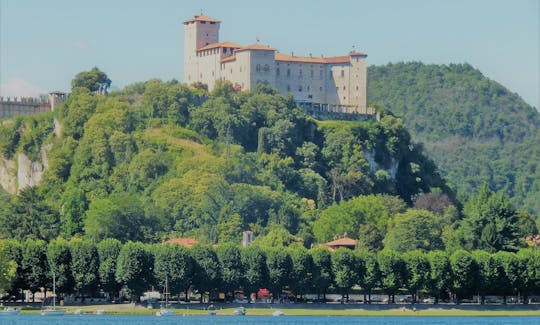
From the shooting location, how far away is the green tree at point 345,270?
10356 centimetres

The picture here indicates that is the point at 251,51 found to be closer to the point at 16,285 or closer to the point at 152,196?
the point at 152,196

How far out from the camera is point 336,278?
340 feet

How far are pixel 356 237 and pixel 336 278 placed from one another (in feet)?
86.8

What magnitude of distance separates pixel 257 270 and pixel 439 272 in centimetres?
1222

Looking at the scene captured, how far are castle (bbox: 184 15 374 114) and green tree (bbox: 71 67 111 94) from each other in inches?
331

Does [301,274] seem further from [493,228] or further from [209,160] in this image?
[209,160]

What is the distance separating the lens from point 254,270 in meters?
104

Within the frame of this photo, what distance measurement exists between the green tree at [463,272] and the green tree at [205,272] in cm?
1589

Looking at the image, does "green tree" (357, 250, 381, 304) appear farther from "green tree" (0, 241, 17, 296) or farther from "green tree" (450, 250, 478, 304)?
"green tree" (0, 241, 17, 296)

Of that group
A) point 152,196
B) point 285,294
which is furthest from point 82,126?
point 285,294

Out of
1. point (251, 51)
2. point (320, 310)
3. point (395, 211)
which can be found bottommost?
point (320, 310)

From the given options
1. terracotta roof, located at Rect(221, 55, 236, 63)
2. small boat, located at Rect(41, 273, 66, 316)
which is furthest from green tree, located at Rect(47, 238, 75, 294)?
terracotta roof, located at Rect(221, 55, 236, 63)

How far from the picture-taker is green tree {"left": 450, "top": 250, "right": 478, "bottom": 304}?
10394 centimetres

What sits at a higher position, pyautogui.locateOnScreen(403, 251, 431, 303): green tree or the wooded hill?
the wooded hill
